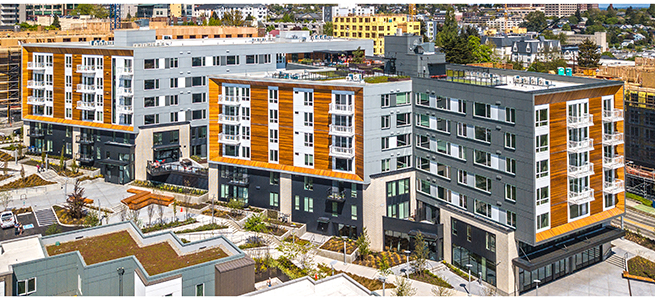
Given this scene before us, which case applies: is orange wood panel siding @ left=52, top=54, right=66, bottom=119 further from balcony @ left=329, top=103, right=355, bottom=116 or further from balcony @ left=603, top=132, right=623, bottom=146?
balcony @ left=603, top=132, right=623, bottom=146

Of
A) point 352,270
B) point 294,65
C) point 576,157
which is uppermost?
point 294,65

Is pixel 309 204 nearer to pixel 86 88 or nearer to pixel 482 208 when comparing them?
pixel 482 208

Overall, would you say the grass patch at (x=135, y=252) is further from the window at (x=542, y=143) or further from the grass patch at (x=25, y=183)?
the grass patch at (x=25, y=183)

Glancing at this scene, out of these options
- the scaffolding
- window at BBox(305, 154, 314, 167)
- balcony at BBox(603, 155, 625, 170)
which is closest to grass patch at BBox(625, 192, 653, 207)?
balcony at BBox(603, 155, 625, 170)

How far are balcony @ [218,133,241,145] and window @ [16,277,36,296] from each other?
31827 mm

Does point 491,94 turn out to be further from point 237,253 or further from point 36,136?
point 36,136

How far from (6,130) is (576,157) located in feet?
354

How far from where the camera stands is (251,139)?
77312mm

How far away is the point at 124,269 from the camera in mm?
52125

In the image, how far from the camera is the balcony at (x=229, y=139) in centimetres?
7788

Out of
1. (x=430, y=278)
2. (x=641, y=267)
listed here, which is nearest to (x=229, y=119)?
(x=430, y=278)

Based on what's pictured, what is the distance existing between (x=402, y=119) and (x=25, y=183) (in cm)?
5702

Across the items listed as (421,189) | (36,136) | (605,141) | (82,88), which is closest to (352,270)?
(421,189)

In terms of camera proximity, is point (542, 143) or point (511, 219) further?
point (511, 219)
